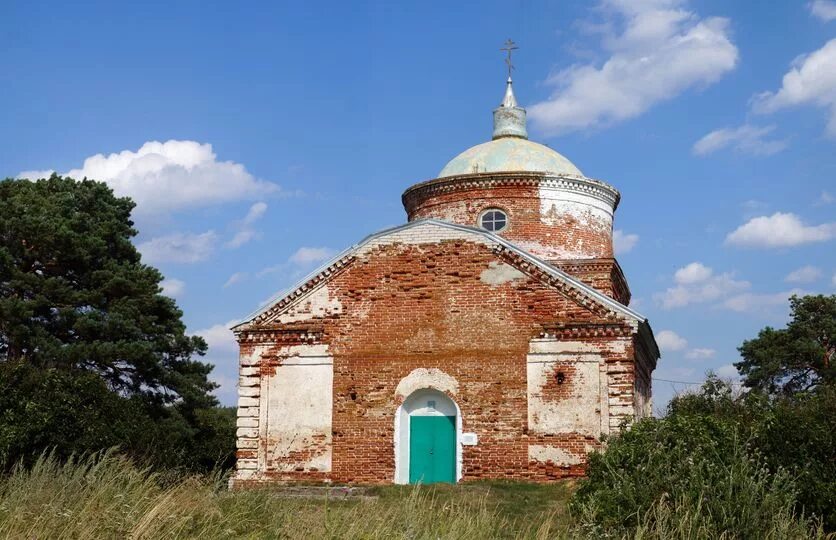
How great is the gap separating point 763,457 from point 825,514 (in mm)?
1065

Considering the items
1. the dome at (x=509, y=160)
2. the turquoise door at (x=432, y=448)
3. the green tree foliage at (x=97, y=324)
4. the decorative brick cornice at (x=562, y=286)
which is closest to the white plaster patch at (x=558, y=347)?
the decorative brick cornice at (x=562, y=286)

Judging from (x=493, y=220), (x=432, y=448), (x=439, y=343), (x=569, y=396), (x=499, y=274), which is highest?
(x=493, y=220)

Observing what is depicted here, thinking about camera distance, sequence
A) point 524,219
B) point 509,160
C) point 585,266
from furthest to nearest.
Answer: point 509,160
point 524,219
point 585,266

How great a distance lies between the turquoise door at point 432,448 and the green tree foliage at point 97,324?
321 inches

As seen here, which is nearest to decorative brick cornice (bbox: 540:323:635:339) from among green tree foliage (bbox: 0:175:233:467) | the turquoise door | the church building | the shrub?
the church building

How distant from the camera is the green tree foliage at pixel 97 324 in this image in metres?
26.1

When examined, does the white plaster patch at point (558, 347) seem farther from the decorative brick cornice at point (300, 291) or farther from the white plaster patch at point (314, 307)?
the decorative brick cornice at point (300, 291)

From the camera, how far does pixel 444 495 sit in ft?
55.9

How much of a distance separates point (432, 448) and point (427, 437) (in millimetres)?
256

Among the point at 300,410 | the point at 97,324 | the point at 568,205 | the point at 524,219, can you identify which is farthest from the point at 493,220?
the point at 97,324

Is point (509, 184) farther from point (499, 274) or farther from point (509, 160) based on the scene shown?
point (499, 274)

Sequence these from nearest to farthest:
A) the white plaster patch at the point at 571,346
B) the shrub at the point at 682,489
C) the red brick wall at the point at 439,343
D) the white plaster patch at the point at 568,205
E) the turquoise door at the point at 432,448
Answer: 1. the shrub at the point at 682,489
2. the white plaster patch at the point at 571,346
3. the red brick wall at the point at 439,343
4. the turquoise door at the point at 432,448
5. the white plaster patch at the point at 568,205

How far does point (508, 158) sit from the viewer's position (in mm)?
27344

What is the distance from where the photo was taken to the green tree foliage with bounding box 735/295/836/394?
123 feet
